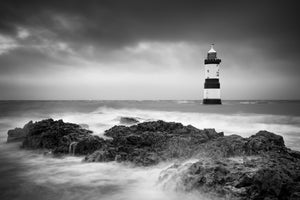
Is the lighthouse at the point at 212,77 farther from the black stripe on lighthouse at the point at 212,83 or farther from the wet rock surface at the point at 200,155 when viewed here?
the wet rock surface at the point at 200,155

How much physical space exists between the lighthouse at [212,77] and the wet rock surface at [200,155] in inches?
554

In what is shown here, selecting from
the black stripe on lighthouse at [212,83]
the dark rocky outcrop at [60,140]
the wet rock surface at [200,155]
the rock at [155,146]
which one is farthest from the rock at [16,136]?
the black stripe on lighthouse at [212,83]

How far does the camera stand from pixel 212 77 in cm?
2117

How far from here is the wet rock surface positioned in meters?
3.31

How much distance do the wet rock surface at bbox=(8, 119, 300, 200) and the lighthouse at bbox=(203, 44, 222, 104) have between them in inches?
554

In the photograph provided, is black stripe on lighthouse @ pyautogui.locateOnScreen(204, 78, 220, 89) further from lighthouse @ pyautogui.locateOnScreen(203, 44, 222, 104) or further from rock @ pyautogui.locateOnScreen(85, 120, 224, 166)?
rock @ pyautogui.locateOnScreen(85, 120, 224, 166)

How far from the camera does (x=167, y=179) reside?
13.5 ft

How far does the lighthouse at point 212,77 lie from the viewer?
21.0 meters

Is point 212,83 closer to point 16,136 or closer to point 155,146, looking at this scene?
point 155,146

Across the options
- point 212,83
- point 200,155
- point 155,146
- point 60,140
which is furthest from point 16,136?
point 212,83

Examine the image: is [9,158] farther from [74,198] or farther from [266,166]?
[266,166]

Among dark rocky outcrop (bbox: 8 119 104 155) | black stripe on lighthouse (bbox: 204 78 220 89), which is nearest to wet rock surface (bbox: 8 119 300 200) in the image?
dark rocky outcrop (bbox: 8 119 104 155)

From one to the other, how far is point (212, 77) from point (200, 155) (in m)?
16.7

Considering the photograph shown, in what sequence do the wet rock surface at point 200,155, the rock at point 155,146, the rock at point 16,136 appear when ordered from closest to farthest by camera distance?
1. the wet rock surface at point 200,155
2. the rock at point 155,146
3. the rock at point 16,136
